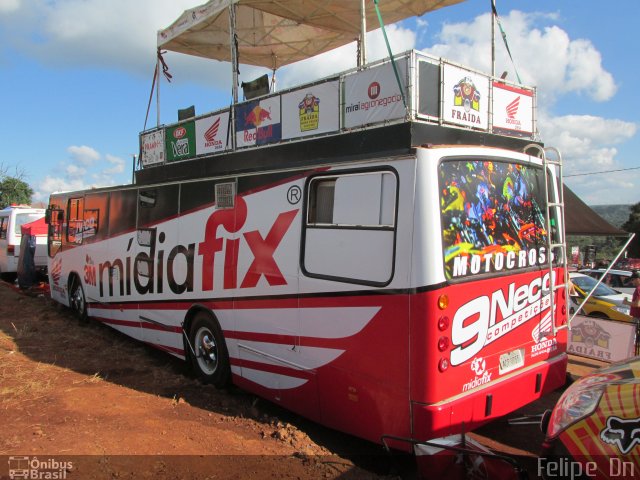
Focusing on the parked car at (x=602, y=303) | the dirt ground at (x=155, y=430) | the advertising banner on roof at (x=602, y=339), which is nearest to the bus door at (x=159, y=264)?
the dirt ground at (x=155, y=430)

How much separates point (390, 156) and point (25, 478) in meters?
A: 3.64

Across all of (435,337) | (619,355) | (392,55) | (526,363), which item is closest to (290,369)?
(435,337)

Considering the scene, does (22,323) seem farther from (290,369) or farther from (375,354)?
(375,354)

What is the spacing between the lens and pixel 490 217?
4082mm

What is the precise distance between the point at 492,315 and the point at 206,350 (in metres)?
3.55

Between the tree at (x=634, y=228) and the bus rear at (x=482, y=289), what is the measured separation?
4307 centimetres

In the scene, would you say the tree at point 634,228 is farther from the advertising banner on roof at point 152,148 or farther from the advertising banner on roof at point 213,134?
the advertising banner on roof at point 213,134

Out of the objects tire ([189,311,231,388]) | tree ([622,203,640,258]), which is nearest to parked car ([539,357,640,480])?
tire ([189,311,231,388])

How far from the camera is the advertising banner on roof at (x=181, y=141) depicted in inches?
289

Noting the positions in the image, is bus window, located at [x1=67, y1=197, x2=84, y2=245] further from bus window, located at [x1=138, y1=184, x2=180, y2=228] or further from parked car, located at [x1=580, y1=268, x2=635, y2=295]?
parked car, located at [x1=580, y1=268, x2=635, y2=295]

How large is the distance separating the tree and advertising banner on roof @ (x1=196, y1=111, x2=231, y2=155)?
4342 cm

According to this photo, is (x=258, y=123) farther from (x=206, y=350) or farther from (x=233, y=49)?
(x=206, y=350)

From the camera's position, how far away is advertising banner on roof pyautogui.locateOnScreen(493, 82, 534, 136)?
5.13 meters

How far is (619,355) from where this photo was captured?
24.7 feet
